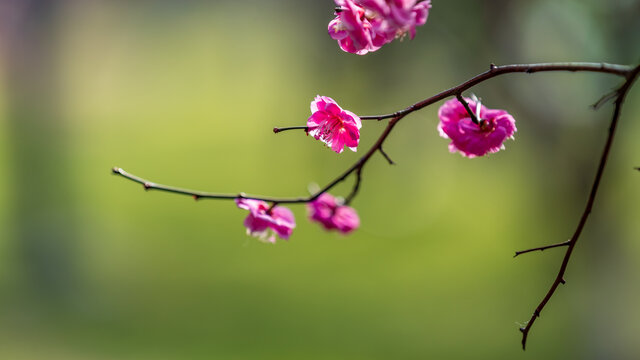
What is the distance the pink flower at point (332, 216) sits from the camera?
896 mm

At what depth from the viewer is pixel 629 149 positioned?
8.70ft

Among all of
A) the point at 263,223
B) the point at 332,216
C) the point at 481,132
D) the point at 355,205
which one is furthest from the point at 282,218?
the point at 355,205

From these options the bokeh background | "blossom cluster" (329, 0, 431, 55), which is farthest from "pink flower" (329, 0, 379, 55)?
the bokeh background

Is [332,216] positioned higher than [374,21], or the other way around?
[374,21]

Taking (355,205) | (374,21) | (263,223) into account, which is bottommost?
(263,223)

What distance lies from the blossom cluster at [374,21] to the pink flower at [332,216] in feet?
1.12

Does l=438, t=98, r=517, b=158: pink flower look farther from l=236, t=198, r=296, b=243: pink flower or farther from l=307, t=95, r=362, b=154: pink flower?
l=236, t=198, r=296, b=243: pink flower

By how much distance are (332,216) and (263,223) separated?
0.19 m

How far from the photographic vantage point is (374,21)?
1.81 ft

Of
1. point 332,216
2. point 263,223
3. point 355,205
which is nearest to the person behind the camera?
point 263,223

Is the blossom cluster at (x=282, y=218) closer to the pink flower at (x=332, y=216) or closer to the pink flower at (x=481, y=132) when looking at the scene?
the pink flower at (x=332, y=216)

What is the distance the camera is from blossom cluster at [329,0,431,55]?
0.50 meters

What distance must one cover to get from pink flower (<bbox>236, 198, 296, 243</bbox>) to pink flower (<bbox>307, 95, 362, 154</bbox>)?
0.13 meters

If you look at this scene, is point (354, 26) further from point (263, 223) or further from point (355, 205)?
point (355, 205)
